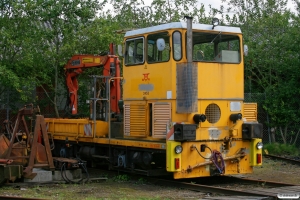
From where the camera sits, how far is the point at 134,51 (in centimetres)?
1347

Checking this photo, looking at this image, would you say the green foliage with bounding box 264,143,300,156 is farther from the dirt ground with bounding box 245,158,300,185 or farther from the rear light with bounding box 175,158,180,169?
the rear light with bounding box 175,158,180,169

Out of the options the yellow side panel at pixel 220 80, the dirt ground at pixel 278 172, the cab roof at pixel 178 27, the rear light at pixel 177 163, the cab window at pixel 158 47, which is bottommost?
the dirt ground at pixel 278 172

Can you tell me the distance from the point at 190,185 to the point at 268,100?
32.6 feet

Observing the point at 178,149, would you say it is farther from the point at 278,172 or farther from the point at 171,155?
the point at 278,172

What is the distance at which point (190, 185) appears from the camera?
11.8 m

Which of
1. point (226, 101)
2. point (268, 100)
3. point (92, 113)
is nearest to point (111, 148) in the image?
point (92, 113)

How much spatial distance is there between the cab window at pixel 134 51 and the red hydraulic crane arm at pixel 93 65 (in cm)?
150

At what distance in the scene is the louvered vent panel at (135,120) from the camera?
12945mm

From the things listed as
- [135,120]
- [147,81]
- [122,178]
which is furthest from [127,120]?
[122,178]

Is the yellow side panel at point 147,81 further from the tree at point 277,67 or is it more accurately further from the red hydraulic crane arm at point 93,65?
the tree at point 277,67

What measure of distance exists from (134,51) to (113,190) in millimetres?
3680

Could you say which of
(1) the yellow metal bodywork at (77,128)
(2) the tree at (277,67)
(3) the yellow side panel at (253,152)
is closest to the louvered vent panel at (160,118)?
(3) the yellow side panel at (253,152)

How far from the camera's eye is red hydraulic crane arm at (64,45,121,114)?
49.8ft

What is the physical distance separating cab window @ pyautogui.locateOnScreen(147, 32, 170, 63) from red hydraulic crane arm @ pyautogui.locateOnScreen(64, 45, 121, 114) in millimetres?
2438
